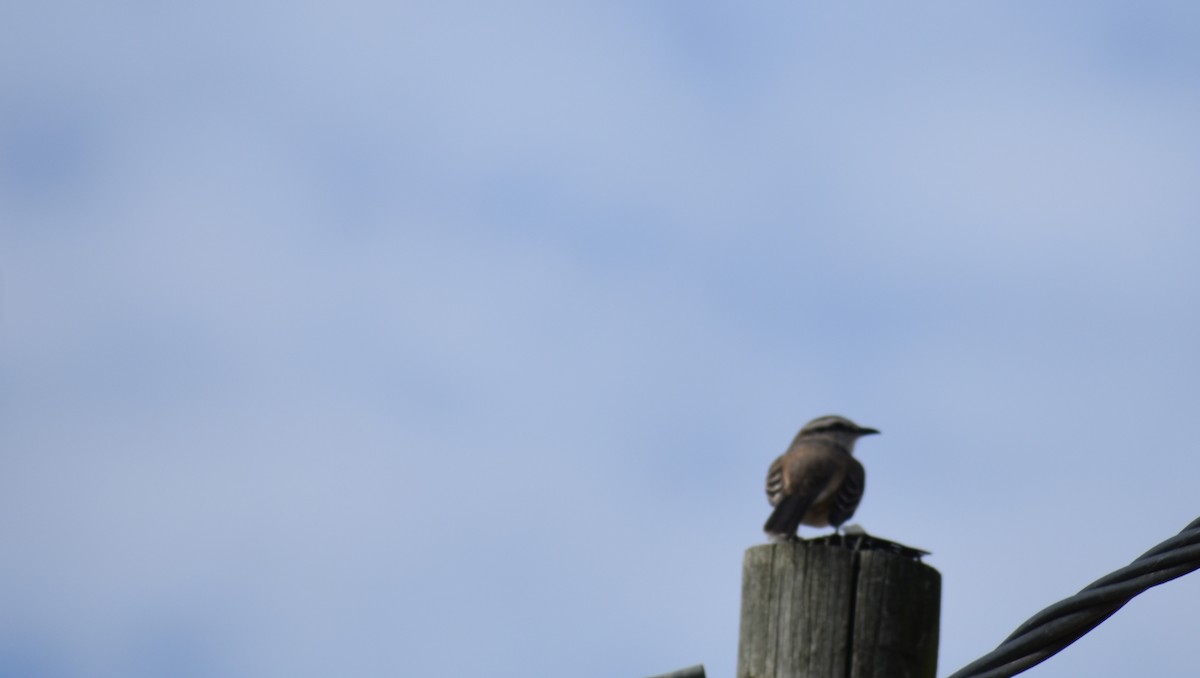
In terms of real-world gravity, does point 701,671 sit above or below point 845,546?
below

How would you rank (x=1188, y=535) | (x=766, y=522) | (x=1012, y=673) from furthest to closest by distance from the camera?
(x=766, y=522) < (x=1188, y=535) < (x=1012, y=673)

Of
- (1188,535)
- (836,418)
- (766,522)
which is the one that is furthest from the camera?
(836,418)

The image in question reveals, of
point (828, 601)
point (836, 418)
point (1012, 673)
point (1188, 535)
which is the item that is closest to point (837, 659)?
point (828, 601)

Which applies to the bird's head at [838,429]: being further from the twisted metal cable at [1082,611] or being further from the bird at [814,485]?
the twisted metal cable at [1082,611]

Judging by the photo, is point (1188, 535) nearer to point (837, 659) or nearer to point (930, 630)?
point (930, 630)

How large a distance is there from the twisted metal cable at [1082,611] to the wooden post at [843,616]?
12.8 inches

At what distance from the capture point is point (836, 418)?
1165 centimetres

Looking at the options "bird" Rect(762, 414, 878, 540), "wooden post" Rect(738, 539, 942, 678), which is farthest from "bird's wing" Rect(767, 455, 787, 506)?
"wooden post" Rect(738, 539, 942, 678)

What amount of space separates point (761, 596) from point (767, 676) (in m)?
0.29

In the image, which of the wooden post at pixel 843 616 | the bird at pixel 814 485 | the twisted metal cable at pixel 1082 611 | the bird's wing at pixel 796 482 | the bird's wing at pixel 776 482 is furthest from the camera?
the bird's wing at pixel 776 482

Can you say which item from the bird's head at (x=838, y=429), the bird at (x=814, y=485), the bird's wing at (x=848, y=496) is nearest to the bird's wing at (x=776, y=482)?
the bird at (x=814, y=485)

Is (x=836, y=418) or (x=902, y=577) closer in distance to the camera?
(x=902, y=577)

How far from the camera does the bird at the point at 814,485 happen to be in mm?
8641

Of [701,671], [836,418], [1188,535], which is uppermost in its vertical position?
[836,418]
